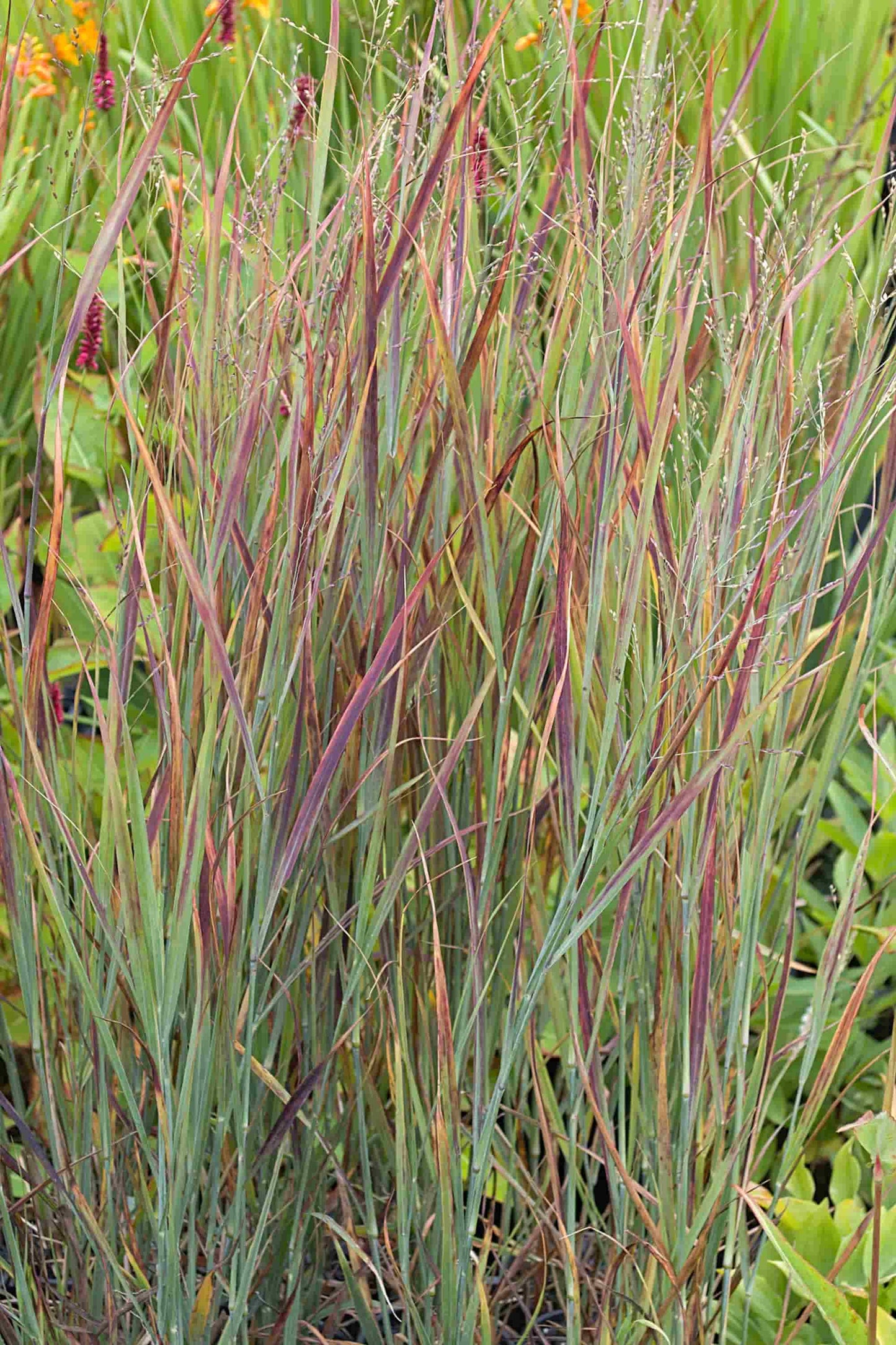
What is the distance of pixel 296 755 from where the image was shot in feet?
2.32

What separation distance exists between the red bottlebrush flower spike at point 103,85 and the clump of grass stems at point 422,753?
183 millimetres

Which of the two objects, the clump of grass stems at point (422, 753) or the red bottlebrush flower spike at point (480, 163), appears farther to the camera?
the red bottlebrush flower spike at point (480, 163)

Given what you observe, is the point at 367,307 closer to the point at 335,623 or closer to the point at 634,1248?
the point at 335,623

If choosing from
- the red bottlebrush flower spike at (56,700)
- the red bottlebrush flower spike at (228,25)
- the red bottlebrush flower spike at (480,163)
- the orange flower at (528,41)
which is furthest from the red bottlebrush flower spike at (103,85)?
the orange flower at (528,41)

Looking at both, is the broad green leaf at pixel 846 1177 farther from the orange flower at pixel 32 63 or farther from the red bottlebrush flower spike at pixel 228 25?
the orange flower at pixel 32 63

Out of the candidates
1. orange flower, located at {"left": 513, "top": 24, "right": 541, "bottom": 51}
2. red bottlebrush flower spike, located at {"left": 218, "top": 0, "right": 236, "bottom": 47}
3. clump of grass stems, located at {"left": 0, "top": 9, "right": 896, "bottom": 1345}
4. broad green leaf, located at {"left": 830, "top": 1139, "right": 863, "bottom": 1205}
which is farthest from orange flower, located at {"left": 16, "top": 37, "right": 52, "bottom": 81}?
broad green leaf, located at {"left": 830, "top": 1139, "right": 863, "bottom": 1205}

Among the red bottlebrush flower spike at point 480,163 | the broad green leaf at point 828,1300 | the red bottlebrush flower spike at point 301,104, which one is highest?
the red bottlebrush flower spike at point 301,104

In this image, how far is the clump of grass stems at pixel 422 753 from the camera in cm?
69

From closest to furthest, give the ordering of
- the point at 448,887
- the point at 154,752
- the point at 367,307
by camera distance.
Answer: the point at 367,307 → the point at 448,887 → the point at 154,752

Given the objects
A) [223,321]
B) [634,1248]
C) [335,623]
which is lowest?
[634,1248]

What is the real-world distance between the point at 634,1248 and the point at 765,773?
305mm

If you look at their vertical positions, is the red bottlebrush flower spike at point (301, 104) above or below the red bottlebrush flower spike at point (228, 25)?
below

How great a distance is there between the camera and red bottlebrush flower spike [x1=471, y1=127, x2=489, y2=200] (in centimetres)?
80

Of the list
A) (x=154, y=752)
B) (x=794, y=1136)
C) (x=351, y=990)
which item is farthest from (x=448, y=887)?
(x=154, y=752)
